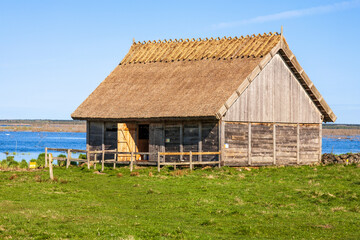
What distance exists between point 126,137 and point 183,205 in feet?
54.5

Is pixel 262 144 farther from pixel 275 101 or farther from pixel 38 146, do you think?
pixel 38 146

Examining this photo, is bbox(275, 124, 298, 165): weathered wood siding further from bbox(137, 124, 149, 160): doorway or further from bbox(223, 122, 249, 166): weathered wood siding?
bbox(137, 124, 149, 160): doorway

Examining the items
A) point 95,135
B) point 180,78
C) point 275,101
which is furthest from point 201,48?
point 95,135

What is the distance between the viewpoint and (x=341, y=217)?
1864 centimetres

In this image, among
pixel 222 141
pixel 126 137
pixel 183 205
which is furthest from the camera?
pixel 126 137

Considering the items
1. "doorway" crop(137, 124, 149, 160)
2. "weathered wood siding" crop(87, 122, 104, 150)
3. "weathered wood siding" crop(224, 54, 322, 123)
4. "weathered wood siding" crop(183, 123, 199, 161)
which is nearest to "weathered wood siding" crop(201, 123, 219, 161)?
"weathered wood siding" crop(183, 123, 199, 161)

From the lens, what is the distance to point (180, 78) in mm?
37625

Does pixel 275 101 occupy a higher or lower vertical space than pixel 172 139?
higher

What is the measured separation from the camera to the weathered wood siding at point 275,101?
34.6 meters

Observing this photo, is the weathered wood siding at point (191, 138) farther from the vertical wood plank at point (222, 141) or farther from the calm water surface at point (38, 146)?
the calm water surface at point (38, 146)

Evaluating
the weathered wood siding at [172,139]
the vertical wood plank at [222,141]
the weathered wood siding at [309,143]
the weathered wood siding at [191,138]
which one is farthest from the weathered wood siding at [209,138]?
the weathered wood siding at [309,143]

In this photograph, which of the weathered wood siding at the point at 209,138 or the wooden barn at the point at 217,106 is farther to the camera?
the wooden barn at the point at 217,106

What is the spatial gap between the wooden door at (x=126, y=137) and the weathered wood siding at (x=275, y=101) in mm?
7057

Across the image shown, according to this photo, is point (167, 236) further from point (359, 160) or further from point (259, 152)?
point (359, 160)
